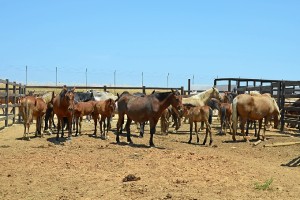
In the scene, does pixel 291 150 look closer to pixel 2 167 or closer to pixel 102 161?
pixel 102 161

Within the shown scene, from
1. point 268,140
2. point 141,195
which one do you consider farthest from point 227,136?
point 141,195

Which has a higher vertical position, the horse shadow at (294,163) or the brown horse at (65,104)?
the brown horse at (65,104)

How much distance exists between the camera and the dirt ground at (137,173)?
6547mm

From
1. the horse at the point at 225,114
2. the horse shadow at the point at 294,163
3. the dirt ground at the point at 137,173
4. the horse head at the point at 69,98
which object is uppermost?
the horse head at the point at 69,98

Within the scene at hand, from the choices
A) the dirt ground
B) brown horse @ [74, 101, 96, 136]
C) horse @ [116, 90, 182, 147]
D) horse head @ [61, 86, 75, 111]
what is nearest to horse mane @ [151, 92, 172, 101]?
horse @ [116, 90, 182, 147]

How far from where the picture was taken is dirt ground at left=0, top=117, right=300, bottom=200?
655 cm

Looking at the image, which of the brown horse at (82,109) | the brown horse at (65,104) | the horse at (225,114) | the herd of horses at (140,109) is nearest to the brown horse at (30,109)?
the herd of horses at (140,109)

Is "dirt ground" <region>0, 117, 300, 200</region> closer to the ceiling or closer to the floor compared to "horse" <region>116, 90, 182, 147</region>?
closer to the floor

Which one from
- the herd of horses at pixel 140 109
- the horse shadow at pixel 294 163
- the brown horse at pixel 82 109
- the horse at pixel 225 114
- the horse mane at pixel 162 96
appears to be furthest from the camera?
the horse at pixel 225 114

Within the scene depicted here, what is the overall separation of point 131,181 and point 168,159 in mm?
2486

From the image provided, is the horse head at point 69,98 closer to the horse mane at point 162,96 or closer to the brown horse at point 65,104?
the brown horse at point 65,104

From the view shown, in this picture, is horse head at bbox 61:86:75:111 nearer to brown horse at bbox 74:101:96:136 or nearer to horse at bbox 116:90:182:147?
brown horse at bbox 74:101:96:136

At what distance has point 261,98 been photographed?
606 inches

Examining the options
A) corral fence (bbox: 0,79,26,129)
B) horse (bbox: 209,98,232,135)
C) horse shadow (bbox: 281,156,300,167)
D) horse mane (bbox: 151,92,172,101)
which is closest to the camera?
horse shadow (bbox: 281,156,300,167)
